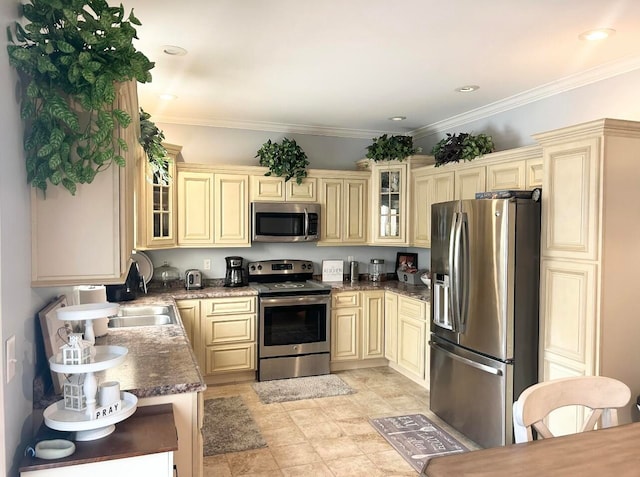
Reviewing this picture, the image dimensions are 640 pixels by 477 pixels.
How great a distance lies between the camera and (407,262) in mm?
5320

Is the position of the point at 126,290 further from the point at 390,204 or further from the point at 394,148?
the point at 394,148

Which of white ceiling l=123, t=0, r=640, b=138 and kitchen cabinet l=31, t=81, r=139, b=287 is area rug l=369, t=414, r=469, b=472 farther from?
white ceiling l=123, t=0, r=640, b=138

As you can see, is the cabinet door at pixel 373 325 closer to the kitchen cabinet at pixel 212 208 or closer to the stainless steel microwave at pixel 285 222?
the stainless steel microwave at pixel 285 222

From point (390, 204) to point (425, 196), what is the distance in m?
0.46

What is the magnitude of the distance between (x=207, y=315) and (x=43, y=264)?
2.65m

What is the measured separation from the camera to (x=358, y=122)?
193 inches

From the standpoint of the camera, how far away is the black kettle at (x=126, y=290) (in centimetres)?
385

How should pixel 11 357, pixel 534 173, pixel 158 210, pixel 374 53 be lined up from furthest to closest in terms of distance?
pixel 158 210, pixel 534 173, pixel 374 53, pixel 11 357

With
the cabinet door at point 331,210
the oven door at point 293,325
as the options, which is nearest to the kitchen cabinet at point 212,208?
the oven door at point 293,325

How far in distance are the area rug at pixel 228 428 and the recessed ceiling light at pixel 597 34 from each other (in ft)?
10.6

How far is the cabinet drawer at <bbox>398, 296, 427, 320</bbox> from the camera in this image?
4250 millimetres

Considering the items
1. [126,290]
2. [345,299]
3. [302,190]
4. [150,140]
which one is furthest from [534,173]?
[126,290]

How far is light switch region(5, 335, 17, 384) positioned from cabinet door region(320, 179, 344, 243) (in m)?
3.71

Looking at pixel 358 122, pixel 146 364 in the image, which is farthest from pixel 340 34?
pixel 358 122
